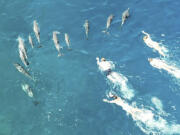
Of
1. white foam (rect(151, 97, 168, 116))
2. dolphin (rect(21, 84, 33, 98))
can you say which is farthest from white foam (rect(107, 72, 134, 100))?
dolphin (rect(21, 84, 33, 98))

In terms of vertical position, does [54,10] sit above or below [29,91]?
above

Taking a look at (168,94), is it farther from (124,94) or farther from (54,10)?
(54,10)

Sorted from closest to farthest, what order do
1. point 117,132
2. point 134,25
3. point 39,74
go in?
point 117,132
point 39,74
point 134,25

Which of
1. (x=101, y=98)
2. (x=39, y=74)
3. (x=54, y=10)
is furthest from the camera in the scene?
(x=54, y=10)

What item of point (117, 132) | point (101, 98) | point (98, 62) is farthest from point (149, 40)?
point (117, 132)

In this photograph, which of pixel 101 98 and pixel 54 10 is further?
pixel 54 10

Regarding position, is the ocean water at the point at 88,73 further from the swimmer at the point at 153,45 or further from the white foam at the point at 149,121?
the swimmer at the point at 153,45

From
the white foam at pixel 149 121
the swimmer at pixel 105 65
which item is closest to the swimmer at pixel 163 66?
the swimmer at pixel 105 65
